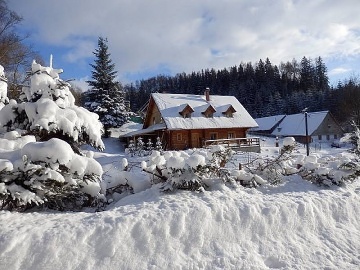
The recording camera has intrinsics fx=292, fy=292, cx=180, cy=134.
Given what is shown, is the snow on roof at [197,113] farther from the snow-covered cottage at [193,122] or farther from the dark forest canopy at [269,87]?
the dark forest canopy at [269,87]

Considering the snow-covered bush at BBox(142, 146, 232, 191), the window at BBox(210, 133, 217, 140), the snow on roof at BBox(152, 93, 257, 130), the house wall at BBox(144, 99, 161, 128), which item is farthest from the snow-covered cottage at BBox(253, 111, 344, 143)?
the snow-covered bush at BBox(142, 146, 232, 191)

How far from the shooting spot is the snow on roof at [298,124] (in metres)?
47.1


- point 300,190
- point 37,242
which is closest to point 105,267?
point 37,242

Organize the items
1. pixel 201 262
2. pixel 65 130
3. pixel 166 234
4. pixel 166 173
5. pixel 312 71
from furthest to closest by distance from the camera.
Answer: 1. pixel 312 71
2. pixel 166 173
3. pixel 65 130
4. pixel 166 234
5. pixel 201 262

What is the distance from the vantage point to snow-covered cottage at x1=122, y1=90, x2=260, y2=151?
28.8 meters

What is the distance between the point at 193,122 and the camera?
29359mm

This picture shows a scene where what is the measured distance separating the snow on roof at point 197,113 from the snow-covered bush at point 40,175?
2197cm

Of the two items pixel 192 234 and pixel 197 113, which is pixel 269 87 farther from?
pixel 192 234

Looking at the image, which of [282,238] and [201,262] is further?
[282,238]

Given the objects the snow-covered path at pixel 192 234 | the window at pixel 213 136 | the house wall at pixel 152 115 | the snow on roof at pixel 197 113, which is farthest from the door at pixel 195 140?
the snow-covered path at pixel 192 234

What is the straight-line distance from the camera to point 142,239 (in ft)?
15.9

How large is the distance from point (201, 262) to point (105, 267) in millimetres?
1503

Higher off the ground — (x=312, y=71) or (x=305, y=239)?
(x=312, y=71)

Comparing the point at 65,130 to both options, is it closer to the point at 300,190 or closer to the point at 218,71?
the point at 300,190
